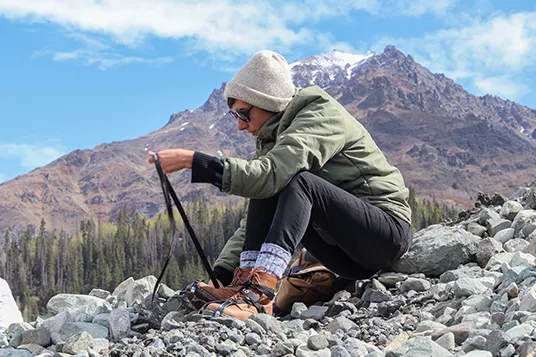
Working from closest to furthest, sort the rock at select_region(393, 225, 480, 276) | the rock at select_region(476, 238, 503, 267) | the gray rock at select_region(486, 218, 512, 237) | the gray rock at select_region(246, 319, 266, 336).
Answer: the gray rock at select_region(246, 319, 266, 336) < the rock at select_region(393, 225, 480, 276) < the rock at select_region(476, 238, 503, 267) < the gray rock at select_region(486, 218, 512, 237)

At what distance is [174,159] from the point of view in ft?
14.7

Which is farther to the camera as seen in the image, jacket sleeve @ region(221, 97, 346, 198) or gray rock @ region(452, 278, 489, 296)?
gray rock @ region(452, 278, 489, 296)

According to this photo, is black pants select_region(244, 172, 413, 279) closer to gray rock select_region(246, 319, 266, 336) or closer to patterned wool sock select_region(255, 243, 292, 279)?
patterned wool sock select_region(255, 243, 292, 279)

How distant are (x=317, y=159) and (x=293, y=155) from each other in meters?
0.25

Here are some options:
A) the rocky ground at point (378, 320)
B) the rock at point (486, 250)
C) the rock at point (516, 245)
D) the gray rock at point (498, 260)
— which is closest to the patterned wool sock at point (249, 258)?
the rocky ground at point (378, 320)

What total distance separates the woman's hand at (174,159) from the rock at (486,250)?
313 cm

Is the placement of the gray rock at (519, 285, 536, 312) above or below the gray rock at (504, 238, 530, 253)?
below

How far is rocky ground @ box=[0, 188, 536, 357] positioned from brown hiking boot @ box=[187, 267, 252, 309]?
0.17m

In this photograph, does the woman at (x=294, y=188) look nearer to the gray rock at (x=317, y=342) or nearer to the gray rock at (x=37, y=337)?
the gray rock at (x=317, y=342)

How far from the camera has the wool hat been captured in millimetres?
5258

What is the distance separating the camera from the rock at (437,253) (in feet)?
20.1

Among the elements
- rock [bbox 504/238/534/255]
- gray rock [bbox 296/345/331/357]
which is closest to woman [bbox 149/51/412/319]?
gray rock [bbox 296/345/331/357]

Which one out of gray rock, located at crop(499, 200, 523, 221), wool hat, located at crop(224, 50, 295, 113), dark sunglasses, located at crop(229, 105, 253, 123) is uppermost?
wool hat, located at crop(224, 50, 295, 113)

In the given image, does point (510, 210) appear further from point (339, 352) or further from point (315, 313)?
point (339, 352)
